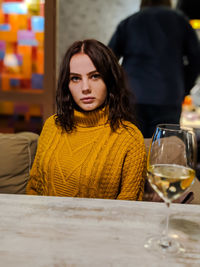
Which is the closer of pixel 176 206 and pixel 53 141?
pixel 176 206

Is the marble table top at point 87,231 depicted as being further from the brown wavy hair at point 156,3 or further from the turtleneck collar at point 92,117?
the brown wavy hair at point 156,3

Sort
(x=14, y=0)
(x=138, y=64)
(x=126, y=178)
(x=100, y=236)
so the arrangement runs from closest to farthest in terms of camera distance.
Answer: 1. (x=100, y=236)
2. (x=126, y=178)
3. (x=138, y=64)
4. (x=14, y=0)

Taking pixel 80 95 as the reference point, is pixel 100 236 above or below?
below

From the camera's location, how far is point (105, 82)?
1114mm

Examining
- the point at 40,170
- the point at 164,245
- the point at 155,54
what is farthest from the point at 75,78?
the point at 155,54

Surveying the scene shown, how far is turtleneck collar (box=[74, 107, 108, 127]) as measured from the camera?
44.1 inches

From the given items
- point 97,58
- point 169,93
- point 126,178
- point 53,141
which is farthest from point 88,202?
→ point 169,93

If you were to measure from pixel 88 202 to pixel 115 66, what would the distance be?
56 centimetres

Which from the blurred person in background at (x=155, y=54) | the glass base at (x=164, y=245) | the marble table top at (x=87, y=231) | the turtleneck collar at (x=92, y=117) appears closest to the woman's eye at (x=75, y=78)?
the turtleneck collar at (x=92, y=117)

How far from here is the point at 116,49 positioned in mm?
1954

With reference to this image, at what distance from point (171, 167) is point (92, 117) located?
22.4 inches

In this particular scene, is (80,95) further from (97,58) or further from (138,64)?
(138,64)

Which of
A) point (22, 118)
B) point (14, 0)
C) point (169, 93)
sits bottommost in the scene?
point (22, 118)

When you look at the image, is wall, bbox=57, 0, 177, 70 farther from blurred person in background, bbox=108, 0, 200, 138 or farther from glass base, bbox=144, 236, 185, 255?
glass base, bbox=144, 236, 185, 255
